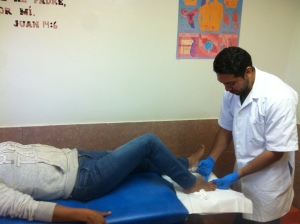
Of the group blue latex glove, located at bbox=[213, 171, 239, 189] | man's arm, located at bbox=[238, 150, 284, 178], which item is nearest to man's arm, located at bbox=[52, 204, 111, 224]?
blue latex glove, located at bbox=[213, 171, 239, 189]

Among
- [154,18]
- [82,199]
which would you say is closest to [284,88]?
[154,18]

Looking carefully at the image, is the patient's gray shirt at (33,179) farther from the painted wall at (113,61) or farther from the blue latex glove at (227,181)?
the blue latex glove at (227,181)

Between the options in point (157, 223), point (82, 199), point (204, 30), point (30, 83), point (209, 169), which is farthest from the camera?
point (204, 30)

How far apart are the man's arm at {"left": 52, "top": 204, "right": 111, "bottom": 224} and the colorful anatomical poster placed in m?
1.22

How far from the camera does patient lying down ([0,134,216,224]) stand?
1.25 metres

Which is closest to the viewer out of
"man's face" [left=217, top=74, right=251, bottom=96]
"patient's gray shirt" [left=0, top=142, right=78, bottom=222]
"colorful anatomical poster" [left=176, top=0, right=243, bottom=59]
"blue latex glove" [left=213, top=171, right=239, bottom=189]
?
"patient's gray shirt" [left=0, top=142, right=78, bottom=222]

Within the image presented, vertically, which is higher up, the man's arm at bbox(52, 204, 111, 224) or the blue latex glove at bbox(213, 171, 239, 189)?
the blue latex glove at bbox(213, 171, 239, 189)

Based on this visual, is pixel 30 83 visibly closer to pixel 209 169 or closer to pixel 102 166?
pixel 102 166

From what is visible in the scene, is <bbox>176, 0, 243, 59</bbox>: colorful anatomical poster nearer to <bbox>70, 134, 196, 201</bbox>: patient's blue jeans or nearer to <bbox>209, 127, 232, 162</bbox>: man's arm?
<bbox>209, 127, 232, 162</bbox>: man's arm

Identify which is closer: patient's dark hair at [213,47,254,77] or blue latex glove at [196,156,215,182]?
patient's dark hair at [213,47,254,77]


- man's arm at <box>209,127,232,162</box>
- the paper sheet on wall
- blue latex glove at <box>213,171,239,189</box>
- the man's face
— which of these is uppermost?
the man's face

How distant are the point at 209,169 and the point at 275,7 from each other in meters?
1.33

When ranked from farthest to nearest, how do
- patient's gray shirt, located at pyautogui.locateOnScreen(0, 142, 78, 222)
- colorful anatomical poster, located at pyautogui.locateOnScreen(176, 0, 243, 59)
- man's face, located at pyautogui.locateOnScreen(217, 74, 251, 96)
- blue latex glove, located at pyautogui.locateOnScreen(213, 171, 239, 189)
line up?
colorful anatomical poster, located at pyautogui.locateOnScreen(176, 0, 243, 59), blue latex glove, located at pyautogui.locateOnScreen(213, 171, 239, 189), man's face, located at pyautogui.locateOnScreen(217, 74, 251, 96), patient's gray shirt, located at pyautogui.locateOnScreen(0, 142, 78, 222)

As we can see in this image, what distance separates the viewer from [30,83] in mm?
1803
